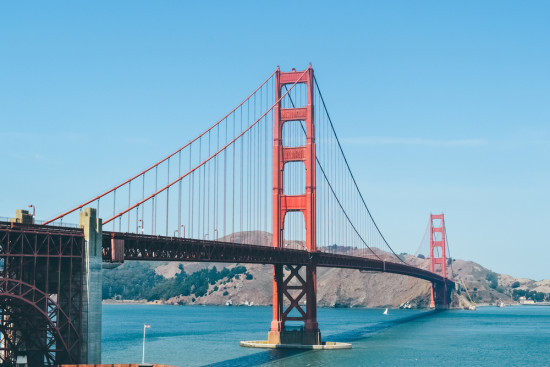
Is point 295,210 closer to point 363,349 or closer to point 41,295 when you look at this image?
point 363,349

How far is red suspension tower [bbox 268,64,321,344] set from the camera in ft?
293

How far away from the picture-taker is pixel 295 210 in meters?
93.8

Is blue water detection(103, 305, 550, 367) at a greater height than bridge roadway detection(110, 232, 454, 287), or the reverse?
bridge roadway detection(110, 232, 454, 287)

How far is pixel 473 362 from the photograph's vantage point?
84.0 metres

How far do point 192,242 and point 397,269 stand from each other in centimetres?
8830

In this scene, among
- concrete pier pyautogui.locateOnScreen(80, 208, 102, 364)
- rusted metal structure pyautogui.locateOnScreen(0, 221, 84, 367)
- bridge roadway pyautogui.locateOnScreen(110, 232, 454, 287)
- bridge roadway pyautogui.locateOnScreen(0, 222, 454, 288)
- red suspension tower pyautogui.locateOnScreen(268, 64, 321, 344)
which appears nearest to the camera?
rusted metal structure pyautogui.locateOnScreen(0, 221, 84, 367)

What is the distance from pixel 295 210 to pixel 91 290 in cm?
4512

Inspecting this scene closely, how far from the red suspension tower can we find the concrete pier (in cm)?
3951

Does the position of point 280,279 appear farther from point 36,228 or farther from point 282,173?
point 36,228

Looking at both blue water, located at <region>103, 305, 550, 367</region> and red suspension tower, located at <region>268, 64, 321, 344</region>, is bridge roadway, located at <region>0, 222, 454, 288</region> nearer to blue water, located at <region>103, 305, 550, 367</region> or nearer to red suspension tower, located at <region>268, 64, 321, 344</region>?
red suspension tower, located at <region>268, 64, 321, 344</region>

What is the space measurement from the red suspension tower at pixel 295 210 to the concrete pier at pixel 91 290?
39.5 metres

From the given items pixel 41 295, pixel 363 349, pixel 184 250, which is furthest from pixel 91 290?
pixel 363 349

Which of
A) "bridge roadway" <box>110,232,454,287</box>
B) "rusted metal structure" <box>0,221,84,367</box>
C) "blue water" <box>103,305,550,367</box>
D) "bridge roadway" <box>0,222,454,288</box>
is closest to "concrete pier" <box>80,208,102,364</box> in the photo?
"rusted metal structure" <box>0,221,84,367</box>

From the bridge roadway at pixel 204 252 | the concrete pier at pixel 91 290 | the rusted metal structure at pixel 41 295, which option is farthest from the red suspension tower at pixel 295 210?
the rusted metal structure at pixel 41 295
